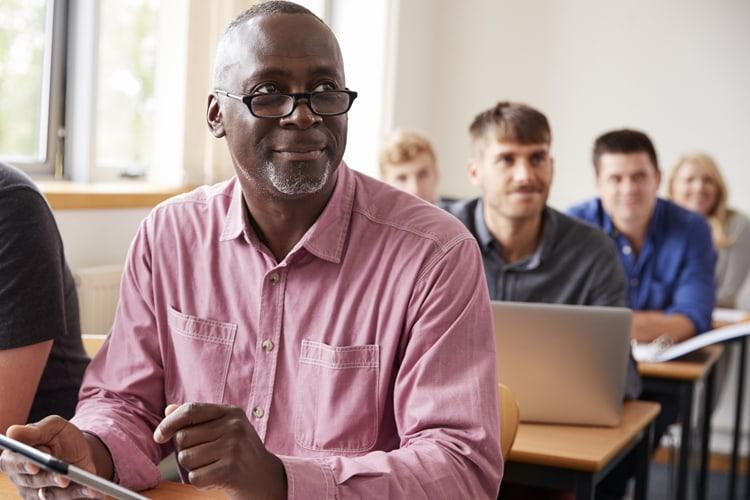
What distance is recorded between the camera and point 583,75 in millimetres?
5586

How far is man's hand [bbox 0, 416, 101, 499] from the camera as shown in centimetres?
124

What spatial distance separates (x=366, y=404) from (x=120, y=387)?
15.5 inches

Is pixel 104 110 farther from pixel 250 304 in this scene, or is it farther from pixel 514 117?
pixel 250 304

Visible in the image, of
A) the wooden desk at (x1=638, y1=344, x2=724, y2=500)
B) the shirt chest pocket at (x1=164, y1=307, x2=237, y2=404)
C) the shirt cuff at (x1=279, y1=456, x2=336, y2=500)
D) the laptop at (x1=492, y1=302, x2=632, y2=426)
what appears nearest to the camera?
the shirt cuff at (x1=279, y1=456, x2=336, y2=500)

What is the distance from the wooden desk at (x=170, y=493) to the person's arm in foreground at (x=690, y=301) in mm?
2235

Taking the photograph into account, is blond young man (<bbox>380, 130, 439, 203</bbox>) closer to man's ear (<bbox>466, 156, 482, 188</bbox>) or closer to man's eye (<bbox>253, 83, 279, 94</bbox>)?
man's ear (<bbox>466, 156, 482, 188</bbox>)

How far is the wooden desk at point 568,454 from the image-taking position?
6.86 feet

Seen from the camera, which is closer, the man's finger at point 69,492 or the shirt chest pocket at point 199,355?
the man's finger at point 69,492

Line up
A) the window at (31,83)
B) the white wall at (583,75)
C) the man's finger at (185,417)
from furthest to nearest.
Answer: the white wall at (583,75) → the window at (31,83) → the man's finger at (185,417)

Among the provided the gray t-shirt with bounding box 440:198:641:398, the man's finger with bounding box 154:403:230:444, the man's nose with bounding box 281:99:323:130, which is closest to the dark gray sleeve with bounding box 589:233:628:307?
the gray t-shirt with bounding box 440:198:641:398

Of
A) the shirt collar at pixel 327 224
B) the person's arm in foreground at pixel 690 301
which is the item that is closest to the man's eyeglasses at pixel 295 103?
the shirt collar at pixel 327 224

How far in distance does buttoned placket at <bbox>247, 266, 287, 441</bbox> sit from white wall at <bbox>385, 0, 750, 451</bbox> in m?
3.80

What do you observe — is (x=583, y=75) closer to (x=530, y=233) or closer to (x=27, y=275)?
(x=530, y=233)

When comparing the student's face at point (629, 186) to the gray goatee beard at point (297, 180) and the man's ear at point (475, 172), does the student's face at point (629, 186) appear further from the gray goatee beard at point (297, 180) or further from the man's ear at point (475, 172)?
the gray goatee beard at point (297, 180)
